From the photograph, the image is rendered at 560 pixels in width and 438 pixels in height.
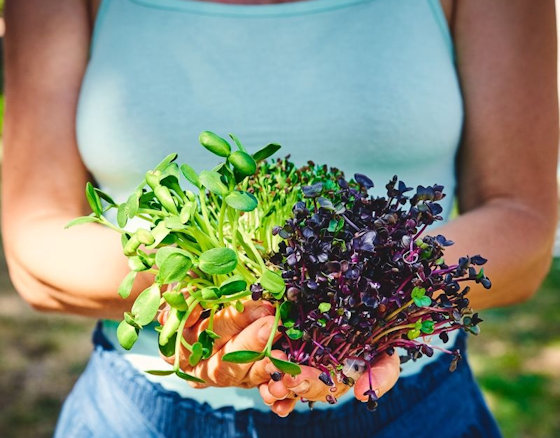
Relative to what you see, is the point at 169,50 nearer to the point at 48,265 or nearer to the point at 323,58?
the point at 323,58

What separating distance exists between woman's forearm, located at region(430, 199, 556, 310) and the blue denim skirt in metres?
0.19

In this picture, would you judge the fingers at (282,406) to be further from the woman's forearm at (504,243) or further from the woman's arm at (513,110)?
the woman's arm at (513,110)

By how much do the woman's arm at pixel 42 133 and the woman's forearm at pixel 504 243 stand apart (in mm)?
742

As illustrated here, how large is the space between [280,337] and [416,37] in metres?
0.80

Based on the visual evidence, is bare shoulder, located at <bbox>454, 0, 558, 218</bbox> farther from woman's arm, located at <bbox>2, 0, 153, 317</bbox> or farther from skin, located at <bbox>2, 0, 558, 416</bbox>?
woman's arm, located at <bbox>2, 0, 153, 317</bbox>

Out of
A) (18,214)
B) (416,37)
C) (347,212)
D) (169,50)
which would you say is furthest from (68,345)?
(347,212)

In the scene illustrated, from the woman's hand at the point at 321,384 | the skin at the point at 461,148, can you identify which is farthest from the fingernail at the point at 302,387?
the skin at the point at 461,148

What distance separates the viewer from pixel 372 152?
4.58ft

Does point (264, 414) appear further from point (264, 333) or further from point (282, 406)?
point (264, 333)

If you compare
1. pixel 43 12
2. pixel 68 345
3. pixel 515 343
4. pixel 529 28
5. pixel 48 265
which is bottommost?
pixel 515 343

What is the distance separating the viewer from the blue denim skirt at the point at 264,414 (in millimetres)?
1328

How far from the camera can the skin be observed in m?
1.35

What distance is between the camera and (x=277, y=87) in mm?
1406

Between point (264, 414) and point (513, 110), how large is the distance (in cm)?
82
